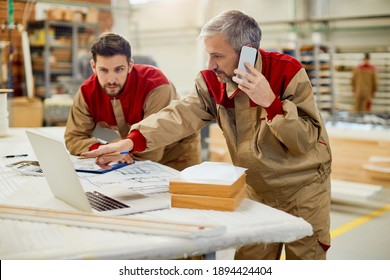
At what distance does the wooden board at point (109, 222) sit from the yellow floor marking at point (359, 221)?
10.3ft

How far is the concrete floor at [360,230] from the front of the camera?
3.94 metres

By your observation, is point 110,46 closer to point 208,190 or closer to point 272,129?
point 272,129

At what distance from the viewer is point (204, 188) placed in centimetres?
176

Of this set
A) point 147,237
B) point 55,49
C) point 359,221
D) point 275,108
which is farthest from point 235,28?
point 55,49

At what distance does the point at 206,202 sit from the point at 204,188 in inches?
2.0

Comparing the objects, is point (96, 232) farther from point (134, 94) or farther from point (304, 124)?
point (134, 94)

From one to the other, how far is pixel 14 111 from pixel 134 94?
201 inches

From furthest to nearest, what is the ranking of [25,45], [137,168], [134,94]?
[25,45] → [134,94] → [137,168]

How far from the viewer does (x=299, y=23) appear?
12203 millimetres

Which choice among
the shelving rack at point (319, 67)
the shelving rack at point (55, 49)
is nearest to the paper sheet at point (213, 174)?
the shelving rack at point (319, 67)

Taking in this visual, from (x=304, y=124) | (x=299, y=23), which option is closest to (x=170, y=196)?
(x=304, y=124)

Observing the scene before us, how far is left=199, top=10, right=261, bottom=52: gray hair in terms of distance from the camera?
2.06 m

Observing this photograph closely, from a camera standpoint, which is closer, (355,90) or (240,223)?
(240,223)

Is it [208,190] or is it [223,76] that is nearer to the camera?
[208,190]
